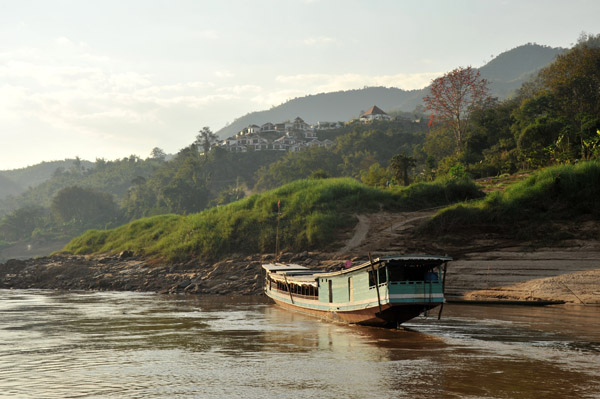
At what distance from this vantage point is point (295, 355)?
68.6 ft

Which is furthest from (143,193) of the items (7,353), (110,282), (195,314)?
(7,353)

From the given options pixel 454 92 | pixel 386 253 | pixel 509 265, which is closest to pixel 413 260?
pixel 509 265

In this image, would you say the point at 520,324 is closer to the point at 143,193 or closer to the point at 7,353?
the point at 7,353

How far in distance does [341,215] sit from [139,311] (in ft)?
74.4

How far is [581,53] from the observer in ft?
233

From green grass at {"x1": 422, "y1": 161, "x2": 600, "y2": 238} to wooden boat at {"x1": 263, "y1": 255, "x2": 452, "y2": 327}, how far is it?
18214mm

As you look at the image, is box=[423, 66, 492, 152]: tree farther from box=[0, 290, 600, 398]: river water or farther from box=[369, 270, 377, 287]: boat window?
box=[369, 270, 377, 287]: boat window

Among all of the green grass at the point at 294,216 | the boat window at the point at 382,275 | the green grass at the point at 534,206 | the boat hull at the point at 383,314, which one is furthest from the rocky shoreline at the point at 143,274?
the boat window at the point at 382,275

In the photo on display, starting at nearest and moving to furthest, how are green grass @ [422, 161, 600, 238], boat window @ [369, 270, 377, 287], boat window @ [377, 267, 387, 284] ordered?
boat window @ [377, 267, 387, 284] < boat window @ [369, 270, 377, 287] < green grass @ [422, 161, 600, 238]

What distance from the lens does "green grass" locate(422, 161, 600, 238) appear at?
4262 cm

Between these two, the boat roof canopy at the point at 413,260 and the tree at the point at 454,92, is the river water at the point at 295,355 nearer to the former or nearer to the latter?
the boat roof canopy at the point at 413,260

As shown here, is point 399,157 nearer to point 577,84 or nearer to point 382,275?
point 577,84

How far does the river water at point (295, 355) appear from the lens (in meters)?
16.0

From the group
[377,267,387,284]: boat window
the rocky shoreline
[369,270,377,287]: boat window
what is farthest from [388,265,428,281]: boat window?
the rocky shoreline
